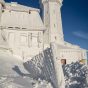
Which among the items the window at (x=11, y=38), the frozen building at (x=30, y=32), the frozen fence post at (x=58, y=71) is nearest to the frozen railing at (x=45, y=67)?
the frozen fence post at (x=58, y=71)

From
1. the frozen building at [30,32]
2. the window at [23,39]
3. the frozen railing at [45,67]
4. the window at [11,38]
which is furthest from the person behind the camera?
the window at [23,39]

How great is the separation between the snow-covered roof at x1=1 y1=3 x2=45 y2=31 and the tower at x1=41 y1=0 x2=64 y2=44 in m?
2.64

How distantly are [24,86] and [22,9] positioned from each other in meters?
33.1

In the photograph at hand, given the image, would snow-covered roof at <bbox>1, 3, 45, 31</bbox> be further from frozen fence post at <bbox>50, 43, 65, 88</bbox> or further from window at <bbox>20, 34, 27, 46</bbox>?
frozen fence post at <bbox>50, 43, 65, 88</bbox>

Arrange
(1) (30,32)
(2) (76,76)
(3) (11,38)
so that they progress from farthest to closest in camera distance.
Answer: (1) (30,32), (3) (11,38), (2) (76,76)

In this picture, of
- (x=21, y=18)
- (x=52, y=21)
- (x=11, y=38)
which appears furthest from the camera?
(x=52, y=21)

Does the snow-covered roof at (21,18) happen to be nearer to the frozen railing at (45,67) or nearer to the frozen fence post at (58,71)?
the frozen railing at (45,67)

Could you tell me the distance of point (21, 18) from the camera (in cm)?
4434

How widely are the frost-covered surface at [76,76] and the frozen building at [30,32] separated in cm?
2108

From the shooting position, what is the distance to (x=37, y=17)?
151ft

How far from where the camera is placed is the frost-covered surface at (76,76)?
14.0 metres

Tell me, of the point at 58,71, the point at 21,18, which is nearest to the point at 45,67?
the point at 58,71

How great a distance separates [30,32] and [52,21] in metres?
7.72

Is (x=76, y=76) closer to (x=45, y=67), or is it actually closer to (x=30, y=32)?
(x=45, y=67)
